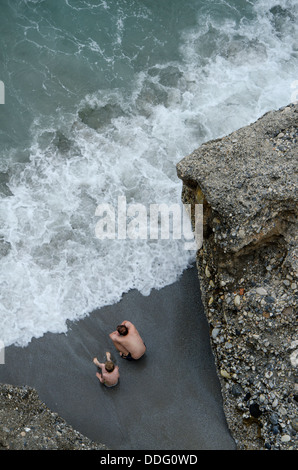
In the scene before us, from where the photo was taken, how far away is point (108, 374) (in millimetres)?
8773

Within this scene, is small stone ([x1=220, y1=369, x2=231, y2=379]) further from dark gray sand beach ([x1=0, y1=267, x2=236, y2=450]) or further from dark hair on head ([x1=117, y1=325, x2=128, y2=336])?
dark hair on head ([x1=117, y1=325, x2=128, y2=336])

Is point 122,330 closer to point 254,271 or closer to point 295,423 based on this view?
point 254,271

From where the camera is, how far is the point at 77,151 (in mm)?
12133

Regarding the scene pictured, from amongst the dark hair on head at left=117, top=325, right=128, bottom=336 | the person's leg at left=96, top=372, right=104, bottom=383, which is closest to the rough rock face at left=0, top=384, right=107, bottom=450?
the person's leg at left=96, top=372, right=104, bottom=383

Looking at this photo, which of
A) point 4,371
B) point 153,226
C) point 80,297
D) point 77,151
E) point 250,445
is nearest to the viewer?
point 250,445

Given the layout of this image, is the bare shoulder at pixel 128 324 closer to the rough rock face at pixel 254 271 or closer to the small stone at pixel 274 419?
the rough rock face at pixel 254 271

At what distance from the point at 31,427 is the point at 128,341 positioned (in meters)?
2.16

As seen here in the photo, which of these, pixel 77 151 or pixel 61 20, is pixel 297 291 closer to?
pixel 77 151

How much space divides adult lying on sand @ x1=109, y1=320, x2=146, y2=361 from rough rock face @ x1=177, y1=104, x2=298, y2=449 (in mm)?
1369

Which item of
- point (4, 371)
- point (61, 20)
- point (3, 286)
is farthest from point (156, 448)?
point (61, 20)

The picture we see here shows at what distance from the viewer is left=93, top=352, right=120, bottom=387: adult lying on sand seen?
8758 mm
